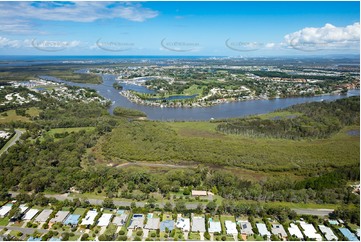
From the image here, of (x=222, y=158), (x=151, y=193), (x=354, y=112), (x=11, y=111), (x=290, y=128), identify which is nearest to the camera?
(x=151, y=193)

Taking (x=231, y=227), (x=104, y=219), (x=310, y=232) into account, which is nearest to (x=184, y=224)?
(x=231, y=227)

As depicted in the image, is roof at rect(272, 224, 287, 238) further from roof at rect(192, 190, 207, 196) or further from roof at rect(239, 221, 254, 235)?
roof at rect(192, 190, 207, 196)

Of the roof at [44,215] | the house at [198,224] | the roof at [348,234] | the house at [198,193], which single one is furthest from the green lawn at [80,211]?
the roof at [348,234]

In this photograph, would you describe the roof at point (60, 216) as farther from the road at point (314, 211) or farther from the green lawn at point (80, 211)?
the road at point (314, 211)

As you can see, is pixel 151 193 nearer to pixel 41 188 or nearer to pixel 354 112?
pixel 41 188

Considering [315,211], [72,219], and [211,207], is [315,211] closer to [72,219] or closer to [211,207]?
[211,207]

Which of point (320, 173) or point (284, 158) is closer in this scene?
point (320, 173)

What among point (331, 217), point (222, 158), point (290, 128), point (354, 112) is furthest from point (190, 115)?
point (331, 217)
